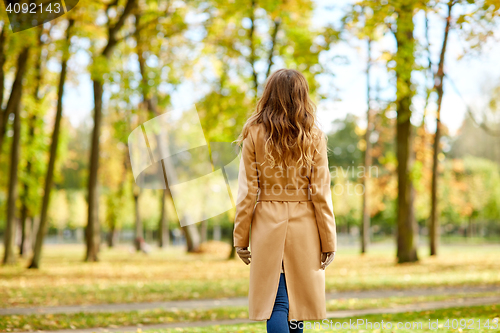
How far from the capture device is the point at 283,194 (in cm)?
314

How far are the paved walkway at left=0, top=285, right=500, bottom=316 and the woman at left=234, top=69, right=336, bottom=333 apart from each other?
5.46 m

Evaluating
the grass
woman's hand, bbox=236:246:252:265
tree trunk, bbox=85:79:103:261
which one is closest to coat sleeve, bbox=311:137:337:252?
woman's hand, bbox=236:246:252:265

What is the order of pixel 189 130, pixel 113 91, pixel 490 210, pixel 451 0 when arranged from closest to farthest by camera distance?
pixel 451 0 → pixel 113 91 → pixel 189 130 → pixel 490 210

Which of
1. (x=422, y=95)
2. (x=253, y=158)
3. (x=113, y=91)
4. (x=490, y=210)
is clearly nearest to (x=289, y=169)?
(x=253, y=158)

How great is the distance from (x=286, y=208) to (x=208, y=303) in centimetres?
621

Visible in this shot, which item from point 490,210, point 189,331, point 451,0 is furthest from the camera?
point 490,210

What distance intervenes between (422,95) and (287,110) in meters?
11.0

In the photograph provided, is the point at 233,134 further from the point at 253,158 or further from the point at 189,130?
the point at 253,158

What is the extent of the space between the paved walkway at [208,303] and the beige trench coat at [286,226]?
5.46 metres

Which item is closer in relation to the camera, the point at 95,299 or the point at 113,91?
the point at 95,299

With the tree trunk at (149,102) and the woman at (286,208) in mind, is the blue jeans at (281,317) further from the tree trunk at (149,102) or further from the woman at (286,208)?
the tree trunk at (149,102)

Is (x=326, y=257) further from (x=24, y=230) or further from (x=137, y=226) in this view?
(x=137, y=226)

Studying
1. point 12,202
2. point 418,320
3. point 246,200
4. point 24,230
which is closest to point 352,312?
point 418,320

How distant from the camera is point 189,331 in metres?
5.91
